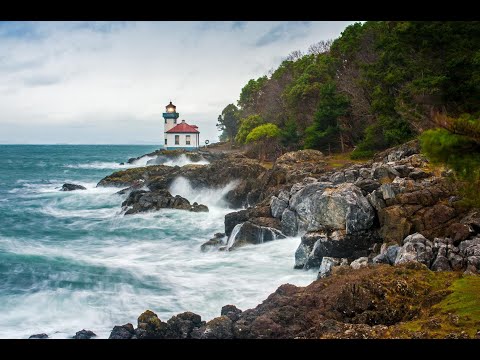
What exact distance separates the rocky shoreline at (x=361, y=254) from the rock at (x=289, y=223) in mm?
34

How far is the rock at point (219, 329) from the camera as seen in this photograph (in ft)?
24.9

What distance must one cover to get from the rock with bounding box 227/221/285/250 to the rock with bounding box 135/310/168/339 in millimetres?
6508

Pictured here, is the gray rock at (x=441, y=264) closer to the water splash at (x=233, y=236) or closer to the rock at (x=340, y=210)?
the rock at (x=340, y=210)

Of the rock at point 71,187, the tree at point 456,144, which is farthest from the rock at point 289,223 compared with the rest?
the rock at point 71,187

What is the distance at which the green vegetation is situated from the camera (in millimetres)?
17531

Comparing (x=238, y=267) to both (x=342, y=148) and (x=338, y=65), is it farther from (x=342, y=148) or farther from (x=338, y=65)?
(x=338, y=65)

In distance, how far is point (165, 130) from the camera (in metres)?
56.1

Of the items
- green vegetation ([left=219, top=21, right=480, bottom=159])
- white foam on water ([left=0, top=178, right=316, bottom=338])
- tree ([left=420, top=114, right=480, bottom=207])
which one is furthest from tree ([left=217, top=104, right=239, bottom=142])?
tree ([left=420, top=114, right=480, bottom=207])

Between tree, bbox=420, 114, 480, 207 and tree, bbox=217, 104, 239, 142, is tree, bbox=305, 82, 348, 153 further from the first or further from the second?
tree, bbox=217, 104, 239, 142

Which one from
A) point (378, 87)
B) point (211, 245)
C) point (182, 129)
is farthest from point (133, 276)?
point (182, 129)

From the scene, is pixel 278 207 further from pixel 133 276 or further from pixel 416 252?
pixel 416 252
